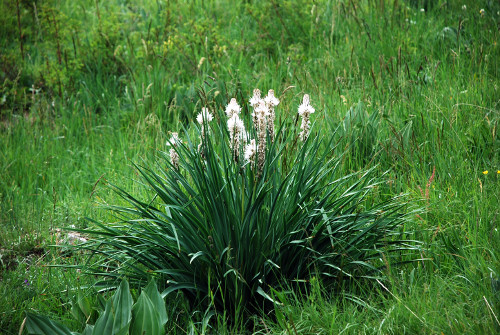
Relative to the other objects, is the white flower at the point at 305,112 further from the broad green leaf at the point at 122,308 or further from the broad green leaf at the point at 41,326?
the broad green leaf at the point at 41,326

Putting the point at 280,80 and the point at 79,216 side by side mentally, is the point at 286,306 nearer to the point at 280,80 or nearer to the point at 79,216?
the point at 79,216

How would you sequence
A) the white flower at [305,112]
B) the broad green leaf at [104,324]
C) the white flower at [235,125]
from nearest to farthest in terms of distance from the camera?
1. the broad green leaf at [104,324]
2. the white flower at [235,125]
3. the white flower at [305,112]

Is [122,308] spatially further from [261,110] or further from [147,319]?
[261,110]

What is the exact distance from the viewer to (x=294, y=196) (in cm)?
250

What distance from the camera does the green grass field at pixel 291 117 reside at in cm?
241

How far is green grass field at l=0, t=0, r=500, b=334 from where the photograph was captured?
241cm

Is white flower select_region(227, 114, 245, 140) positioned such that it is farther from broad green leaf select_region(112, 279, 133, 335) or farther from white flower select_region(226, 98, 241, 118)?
broad green leaf select_region(112, 279, 133, 335)

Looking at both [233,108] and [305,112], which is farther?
[305,112]

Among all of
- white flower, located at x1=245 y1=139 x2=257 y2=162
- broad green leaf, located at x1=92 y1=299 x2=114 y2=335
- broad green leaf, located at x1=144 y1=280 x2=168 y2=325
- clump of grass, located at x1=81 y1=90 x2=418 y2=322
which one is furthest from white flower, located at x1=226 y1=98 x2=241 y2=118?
broad green leaf, located at x1=92 y1=299 x2=114 y2=335

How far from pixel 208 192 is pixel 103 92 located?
352 centimetres

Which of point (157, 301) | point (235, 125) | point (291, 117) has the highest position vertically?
point (235, 125)

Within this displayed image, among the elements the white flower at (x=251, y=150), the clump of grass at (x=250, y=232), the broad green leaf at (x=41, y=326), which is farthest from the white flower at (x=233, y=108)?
the broad green leaf at (x=41, y=326)

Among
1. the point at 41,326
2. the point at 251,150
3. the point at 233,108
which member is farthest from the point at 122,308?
the point at 233,108

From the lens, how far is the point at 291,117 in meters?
3.64
